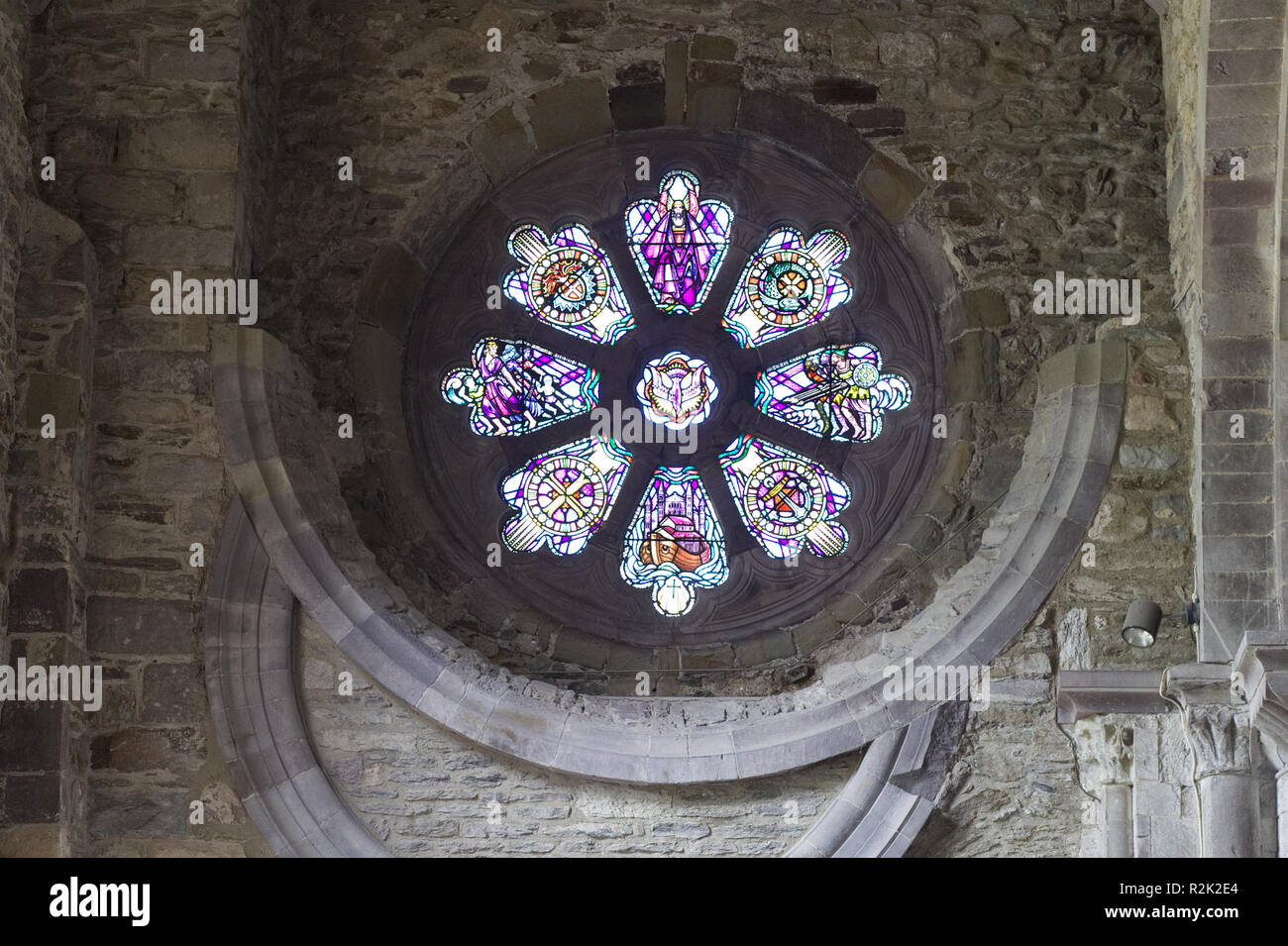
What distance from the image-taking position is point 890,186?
834 centimetres

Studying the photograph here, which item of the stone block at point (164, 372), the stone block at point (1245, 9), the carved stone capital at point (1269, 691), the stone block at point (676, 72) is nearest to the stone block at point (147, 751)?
the stone block at point (164, 372)

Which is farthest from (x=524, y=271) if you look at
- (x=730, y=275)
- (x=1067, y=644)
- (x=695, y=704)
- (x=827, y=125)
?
(x=1067, y=644)

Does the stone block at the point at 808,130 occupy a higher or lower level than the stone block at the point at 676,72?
lower

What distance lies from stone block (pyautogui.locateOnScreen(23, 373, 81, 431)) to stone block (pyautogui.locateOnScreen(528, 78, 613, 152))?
224 cm

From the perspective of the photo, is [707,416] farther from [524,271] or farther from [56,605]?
[56,605]

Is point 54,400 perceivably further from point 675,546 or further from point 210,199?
point 675,546

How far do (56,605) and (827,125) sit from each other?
11.6ft

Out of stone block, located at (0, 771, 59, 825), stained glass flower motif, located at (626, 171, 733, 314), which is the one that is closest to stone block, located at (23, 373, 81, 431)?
stone block, located at (0, 771, 59, 825)

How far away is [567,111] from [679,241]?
688 millimetres

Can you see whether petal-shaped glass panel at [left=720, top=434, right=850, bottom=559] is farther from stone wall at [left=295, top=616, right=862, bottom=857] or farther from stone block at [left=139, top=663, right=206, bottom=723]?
stone block at [left=139, top=663, right=206, bottom=723]

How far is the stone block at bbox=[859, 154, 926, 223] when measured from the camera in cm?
830

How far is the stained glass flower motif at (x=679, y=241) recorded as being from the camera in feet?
27.9

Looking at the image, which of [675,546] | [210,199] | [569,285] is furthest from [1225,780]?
[210,199]

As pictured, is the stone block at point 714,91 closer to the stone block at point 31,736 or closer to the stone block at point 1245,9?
the stone block at point 1245,9
